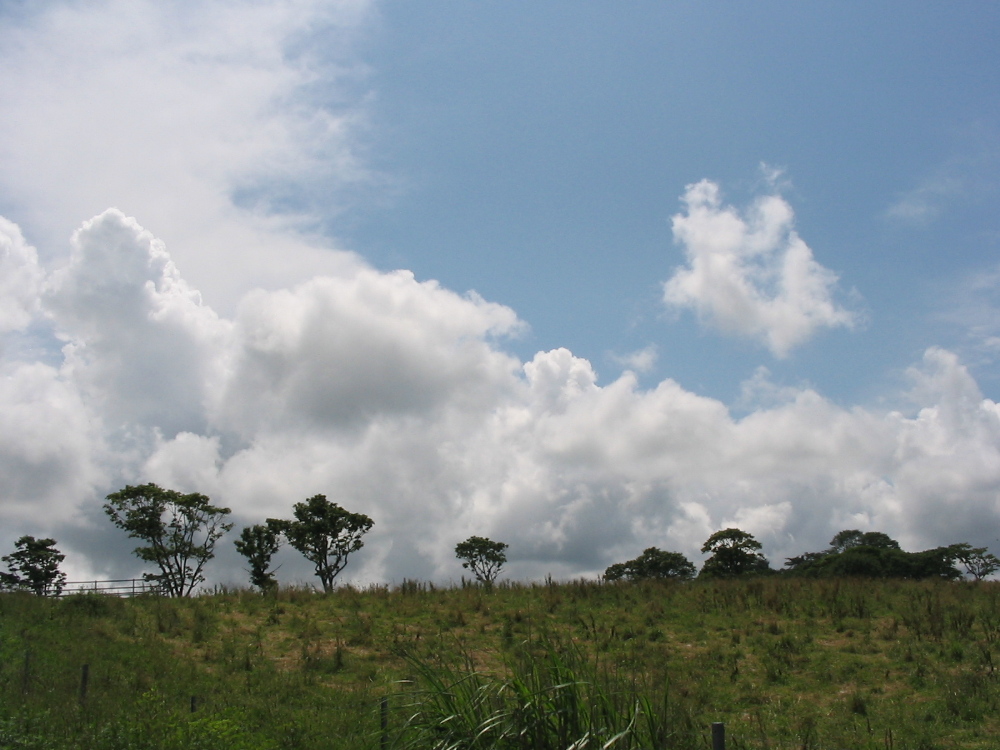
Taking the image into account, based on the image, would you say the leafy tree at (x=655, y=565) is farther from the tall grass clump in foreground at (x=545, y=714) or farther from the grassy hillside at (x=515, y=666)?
the tall grass clump in foreground at (x=545, y=714)

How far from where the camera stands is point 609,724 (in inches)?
266

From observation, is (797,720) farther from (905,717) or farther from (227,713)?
(227,713)

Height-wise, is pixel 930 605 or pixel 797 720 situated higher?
pixel 930 605

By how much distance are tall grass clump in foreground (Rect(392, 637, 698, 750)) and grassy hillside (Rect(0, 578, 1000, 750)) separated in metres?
0.02

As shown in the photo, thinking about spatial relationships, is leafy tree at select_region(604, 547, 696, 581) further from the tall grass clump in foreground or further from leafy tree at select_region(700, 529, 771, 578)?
the tall grass clump in foreground

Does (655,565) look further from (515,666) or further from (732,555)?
(515,666)

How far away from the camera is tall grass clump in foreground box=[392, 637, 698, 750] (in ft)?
21.8

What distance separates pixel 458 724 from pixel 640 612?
53.5 ft

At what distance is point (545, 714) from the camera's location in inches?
268

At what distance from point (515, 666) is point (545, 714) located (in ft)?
1.71

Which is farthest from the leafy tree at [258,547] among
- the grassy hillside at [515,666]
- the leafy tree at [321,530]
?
the grassy hillside at [515,666]

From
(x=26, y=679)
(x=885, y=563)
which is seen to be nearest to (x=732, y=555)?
(x=885, y=563)

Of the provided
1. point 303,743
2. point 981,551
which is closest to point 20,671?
point 303,743

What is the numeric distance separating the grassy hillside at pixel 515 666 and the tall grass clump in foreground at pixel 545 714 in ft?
0.08
